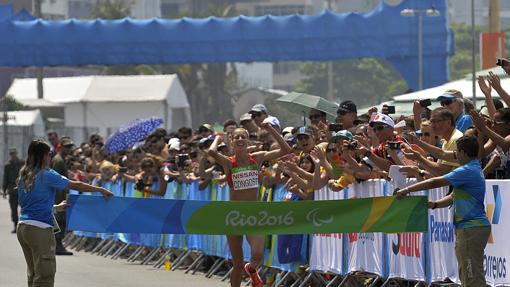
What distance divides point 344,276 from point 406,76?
2922cm

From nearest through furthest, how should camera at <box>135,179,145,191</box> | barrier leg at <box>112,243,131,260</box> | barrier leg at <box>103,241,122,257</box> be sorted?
camera at <box>135,179,145,191</box>, barrier leg at <box>112,243,131,260</box>, barrier leg at <box>103,241,122,257</box>

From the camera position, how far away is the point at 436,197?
1371 centimetres

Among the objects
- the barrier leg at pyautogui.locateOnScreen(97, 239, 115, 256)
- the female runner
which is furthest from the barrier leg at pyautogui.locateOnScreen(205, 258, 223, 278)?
the barrier leg at pyautogui.locateOnScreen(97, 239, 115, 256)

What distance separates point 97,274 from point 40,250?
717cm

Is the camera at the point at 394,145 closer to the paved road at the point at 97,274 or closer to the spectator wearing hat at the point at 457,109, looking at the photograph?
the spectator wearing hat at the point at 457,109

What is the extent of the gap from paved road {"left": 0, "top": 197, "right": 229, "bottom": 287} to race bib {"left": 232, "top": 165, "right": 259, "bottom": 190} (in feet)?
9.27

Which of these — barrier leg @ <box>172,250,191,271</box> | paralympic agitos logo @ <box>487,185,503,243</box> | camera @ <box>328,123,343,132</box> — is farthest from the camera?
barrier leg @ <box>172,250,191,271</box>

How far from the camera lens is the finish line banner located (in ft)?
41.8

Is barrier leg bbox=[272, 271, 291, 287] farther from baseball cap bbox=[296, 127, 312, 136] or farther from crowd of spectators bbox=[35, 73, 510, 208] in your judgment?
baseball cap bbox=[296, 127, 312, 136]

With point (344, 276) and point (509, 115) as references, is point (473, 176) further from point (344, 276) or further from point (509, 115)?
point (344, 276)

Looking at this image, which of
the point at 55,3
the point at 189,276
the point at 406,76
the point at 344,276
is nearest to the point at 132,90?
the point at 406,76

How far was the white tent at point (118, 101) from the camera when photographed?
2196 inches

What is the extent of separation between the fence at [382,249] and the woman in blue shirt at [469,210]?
96 cm

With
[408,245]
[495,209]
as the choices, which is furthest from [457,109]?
[408,245]
